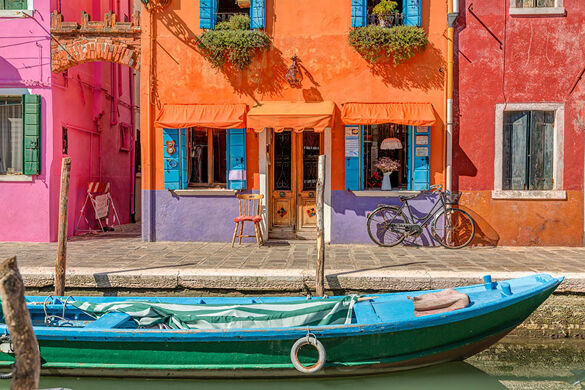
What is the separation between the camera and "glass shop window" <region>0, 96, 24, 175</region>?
10.3 metres

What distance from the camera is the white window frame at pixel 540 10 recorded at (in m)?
9.56

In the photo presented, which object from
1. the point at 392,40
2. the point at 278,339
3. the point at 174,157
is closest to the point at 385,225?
the point at 392,40

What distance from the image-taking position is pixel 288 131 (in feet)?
34.2

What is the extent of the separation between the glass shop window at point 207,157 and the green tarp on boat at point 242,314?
4.44 metres

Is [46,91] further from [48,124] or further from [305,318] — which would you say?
[305,318]

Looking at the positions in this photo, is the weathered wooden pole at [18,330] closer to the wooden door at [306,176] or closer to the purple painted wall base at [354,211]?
the purple painted wall base at [354,211]

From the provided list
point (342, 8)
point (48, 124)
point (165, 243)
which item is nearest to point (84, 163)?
point (48, 124)

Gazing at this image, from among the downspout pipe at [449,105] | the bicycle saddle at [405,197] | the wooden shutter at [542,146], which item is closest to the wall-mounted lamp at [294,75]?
the downspout pipe at [449,105]

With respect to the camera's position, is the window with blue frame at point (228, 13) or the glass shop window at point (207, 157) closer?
the window with blue frame at point (228, 13)

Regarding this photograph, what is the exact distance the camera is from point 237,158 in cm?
999

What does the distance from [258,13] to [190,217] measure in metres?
4.19

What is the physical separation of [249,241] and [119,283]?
10.9 feet

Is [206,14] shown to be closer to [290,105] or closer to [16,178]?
[290,105]

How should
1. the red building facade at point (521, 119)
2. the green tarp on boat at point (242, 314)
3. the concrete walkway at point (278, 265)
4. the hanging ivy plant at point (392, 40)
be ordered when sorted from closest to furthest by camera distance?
the green tarp on boat at point (242, 314) → the concrete walkway at point (278, 265) → the hanging ivy plant at point (392, 40) → the red building facade at point (521, 119)
